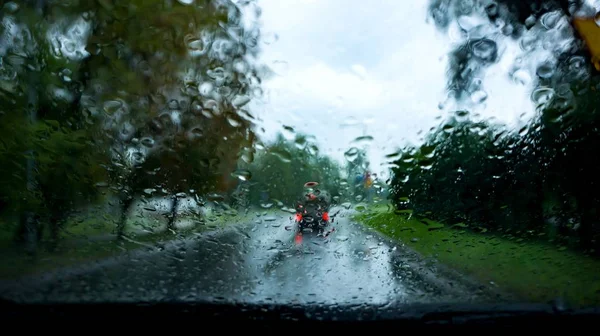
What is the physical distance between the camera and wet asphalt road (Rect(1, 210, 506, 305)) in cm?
452

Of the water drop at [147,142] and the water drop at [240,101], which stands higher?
the water drop at [240,101]

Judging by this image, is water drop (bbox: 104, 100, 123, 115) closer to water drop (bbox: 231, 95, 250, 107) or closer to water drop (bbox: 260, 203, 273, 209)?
water drop (bbox: 231, 95, 250, 107)

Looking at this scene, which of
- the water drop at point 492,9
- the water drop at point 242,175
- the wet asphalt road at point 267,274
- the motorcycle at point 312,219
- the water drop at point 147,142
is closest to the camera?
the wet asphalt road at point 267,274

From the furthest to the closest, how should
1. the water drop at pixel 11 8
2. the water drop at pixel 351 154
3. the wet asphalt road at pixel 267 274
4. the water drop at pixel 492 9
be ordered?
the water drop at pixel 492 9 < the water drop at pixel 11 8 < the water drop at pixel 351 154 < the wet asphalt road at pixel 267 274

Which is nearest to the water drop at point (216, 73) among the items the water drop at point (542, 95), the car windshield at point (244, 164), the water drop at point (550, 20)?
the car windshield at point (244, 164)

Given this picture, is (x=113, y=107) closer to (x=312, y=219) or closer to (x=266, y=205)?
(x=266, y=205)

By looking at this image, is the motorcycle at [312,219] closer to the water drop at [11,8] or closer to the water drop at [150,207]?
the water drop at [150,207]

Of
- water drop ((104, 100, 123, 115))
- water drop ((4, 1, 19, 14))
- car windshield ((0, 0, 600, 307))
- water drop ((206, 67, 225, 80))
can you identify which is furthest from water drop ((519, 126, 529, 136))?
water drop ((4, 1, 19, 14))

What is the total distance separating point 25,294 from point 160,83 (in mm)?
2773

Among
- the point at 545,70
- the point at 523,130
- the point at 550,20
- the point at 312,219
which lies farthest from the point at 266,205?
the point at 550,20

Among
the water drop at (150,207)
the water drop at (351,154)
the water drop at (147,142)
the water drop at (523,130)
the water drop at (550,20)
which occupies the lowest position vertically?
the water drop at (150,207)

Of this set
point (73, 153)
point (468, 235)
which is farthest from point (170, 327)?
point (468, 235)

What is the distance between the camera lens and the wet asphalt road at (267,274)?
4.52 meters

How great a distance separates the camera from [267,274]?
5.43 meters
